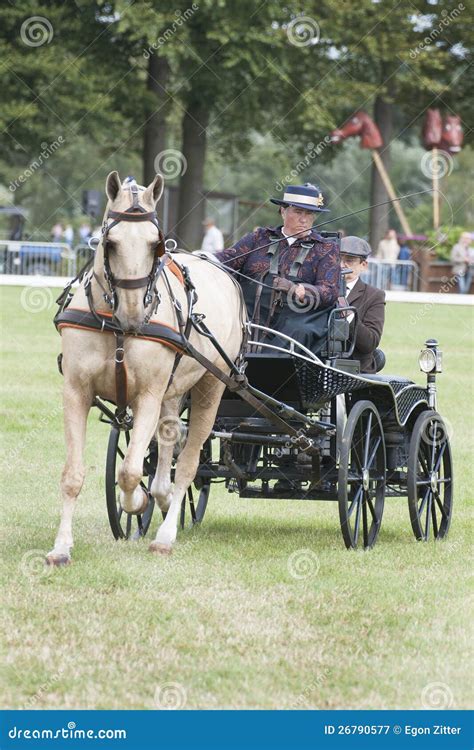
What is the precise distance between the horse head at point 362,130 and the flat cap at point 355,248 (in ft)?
89.6

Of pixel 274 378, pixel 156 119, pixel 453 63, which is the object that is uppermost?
pixel 453 63

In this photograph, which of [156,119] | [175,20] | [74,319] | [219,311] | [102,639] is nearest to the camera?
[102,639]

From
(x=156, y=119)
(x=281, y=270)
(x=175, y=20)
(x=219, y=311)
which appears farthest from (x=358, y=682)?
(x=156, y=119)

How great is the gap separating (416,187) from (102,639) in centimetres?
6961

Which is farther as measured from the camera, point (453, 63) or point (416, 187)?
point (416, 187)

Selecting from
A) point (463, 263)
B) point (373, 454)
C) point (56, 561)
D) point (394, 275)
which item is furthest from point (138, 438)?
point (463, 263)

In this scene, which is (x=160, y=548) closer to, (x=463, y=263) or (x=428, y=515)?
(x=428, y=515)

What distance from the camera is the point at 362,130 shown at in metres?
36.6

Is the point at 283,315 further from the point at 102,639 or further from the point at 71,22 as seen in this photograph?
the point at 71,22

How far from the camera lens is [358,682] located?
527 cm

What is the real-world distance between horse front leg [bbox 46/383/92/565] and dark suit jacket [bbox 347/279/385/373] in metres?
2.37

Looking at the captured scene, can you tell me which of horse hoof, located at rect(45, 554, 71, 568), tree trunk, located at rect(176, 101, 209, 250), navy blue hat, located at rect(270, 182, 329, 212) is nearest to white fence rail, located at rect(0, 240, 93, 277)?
tree trunk, located at rect(176, 101, 209, 250)

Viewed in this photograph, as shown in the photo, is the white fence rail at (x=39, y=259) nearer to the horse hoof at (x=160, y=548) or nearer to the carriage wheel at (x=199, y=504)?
the carriage wheel at (x=199, y=504)

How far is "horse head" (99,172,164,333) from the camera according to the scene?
664 centimetres
